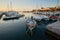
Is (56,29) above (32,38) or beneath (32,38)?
above

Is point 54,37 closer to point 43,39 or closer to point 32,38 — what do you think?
point 43,39

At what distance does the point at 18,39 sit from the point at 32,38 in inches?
96.8

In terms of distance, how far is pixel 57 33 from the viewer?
21.2 metres

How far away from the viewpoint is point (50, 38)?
73.8ft

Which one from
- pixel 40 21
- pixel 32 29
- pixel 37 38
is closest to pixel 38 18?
pixel 40 21

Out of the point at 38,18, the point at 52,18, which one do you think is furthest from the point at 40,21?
the point at 52,18

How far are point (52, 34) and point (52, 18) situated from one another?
1101 inches

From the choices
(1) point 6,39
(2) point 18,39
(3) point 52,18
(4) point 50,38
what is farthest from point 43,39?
(3) point 52,18

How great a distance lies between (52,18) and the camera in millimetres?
50031

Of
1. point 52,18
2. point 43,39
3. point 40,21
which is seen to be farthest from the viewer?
point 52,18

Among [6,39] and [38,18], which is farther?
[38,18]

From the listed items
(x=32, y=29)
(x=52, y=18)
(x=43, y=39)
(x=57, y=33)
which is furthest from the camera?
(x=52, y=18)

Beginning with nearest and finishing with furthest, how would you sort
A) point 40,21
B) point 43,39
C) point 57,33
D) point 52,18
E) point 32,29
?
1. point 57,33
2. point 43,39
3. point 32,29
4. point 40,21
5. point 52,18

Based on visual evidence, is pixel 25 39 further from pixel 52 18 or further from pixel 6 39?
pixel 52 18
